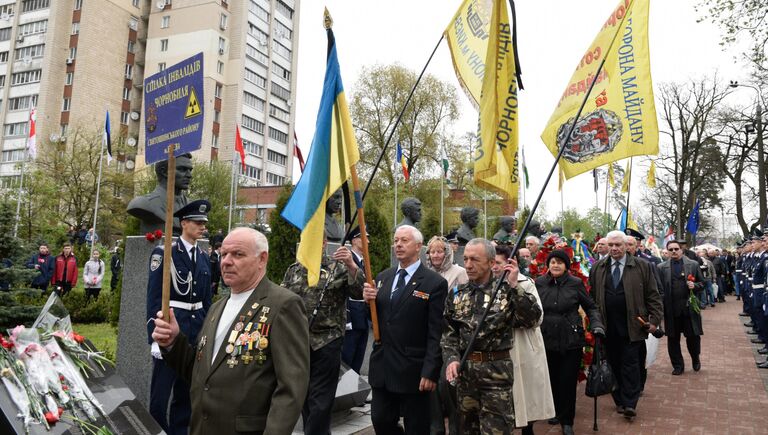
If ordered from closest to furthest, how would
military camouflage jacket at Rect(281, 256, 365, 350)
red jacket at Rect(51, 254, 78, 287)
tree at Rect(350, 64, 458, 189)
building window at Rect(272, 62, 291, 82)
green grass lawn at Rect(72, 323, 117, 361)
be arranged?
military camouflage jacket at Rect(281, 256, 365, 350) → green grass lawn at Rect(72, 323, 117, 361) → red jacket at Rect(51, 254, 78, 287) → tree at Rect(350, 64, 458, 189) → building window at Rect(272, 62, 291, 82)

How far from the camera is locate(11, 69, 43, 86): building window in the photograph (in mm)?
57094

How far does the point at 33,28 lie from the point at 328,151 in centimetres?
6374

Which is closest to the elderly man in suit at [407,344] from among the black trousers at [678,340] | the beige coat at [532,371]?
the beige coat at [532,371]

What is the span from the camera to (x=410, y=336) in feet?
16.5

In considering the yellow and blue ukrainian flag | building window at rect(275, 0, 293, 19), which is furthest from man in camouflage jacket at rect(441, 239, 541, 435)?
building window at rect(275, 0, 293, 19)

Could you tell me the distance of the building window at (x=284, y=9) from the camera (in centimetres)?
6644

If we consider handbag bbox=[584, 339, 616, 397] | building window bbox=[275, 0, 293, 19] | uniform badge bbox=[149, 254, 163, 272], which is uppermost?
building window bbox=[275, 0, 293, 19]

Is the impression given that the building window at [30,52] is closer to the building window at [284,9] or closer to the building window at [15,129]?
the building window at [15,129]

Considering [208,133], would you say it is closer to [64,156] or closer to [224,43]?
[224,43]

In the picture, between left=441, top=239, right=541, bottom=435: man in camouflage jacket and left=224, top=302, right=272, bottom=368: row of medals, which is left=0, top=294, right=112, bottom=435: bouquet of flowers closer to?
left=224, top=302, right=272, bottom=368: row of medals

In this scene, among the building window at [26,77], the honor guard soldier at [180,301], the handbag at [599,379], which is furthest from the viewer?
the building window at [26,77]

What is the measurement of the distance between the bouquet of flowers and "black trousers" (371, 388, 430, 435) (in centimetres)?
202

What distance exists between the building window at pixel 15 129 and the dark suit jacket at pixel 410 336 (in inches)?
2475

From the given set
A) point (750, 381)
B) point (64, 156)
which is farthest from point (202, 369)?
point (64, 156)
